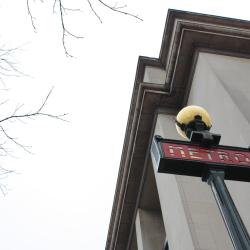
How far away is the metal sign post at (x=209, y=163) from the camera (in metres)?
3.38

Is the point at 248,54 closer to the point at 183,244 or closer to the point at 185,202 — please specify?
the point at 185,202

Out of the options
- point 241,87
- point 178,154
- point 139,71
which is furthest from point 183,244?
point 139,71

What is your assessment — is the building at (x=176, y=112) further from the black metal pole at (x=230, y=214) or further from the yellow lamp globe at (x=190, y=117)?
the black metal pole at (x=230, y=214)

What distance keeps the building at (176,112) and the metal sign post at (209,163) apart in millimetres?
6001

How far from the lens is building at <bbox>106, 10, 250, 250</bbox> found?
412 inches

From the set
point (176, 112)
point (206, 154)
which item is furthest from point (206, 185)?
point (206, 154)

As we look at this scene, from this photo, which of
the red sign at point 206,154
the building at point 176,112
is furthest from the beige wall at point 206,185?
the red sign at point 206,154

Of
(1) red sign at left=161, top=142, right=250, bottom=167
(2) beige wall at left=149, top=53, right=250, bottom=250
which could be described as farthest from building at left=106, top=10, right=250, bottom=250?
(1) red sign at left=161, top=142, right=250, bottom=167

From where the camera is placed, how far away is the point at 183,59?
14000mm

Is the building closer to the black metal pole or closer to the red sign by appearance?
the red sign

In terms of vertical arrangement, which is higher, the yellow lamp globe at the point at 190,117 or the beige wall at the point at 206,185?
the beige wall at the point at 206,185

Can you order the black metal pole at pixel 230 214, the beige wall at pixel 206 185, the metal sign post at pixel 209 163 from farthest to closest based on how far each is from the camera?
the beige wall at pixel 206 185, the metal sign post at pixel 209 163, the black metal pole at pixel 230 214

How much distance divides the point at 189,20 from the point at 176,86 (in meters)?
2.36

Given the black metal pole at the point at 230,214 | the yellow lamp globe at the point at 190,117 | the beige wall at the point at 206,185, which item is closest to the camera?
the black metal pole at the point at 230,214
